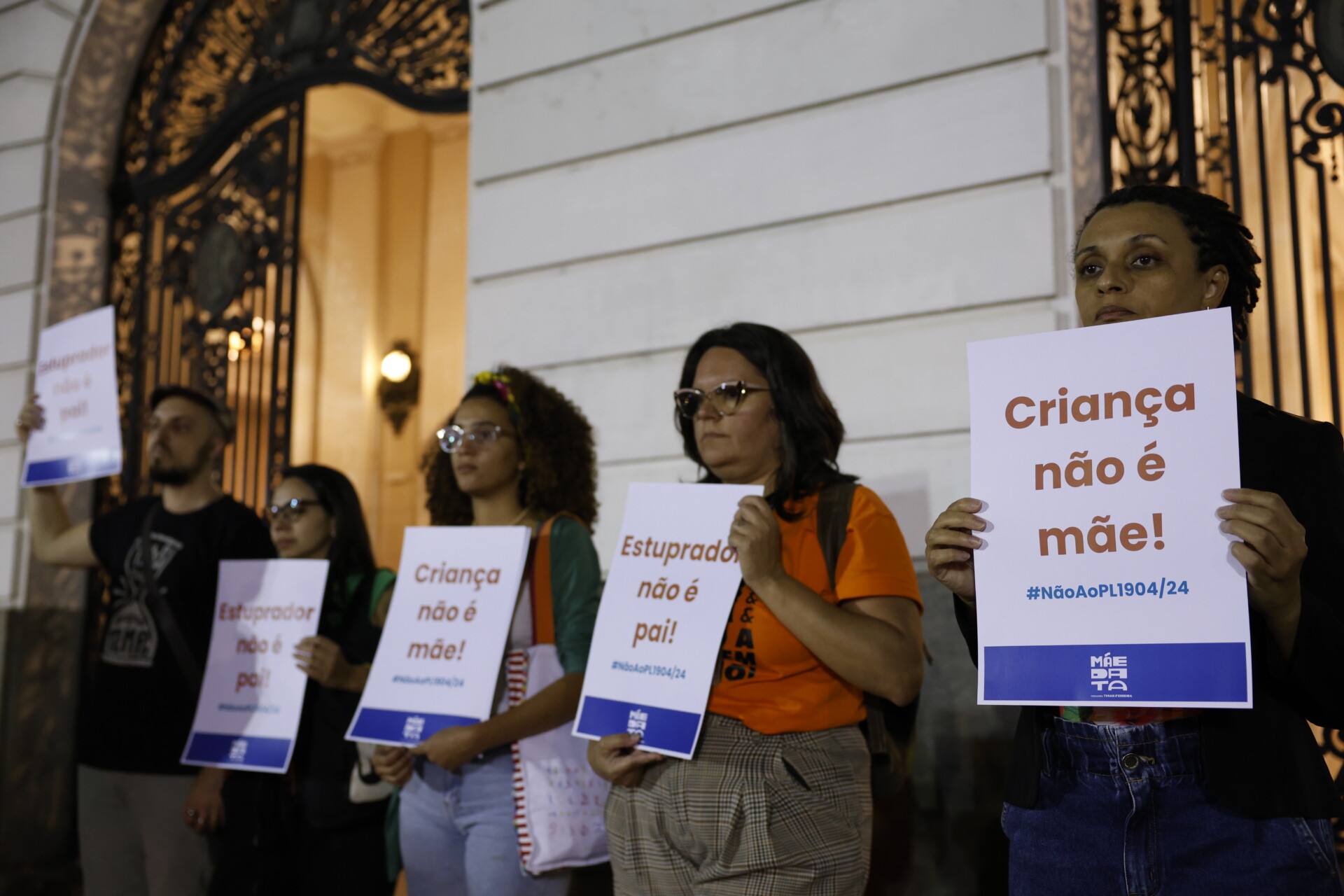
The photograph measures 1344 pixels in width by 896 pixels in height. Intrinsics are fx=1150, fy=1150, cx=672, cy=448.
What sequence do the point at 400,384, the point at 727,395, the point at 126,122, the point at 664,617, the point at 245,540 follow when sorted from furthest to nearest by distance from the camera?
the point at 400,384
the point at 126,122
the point at 245,540
the point at 727,395
the point at 664,617

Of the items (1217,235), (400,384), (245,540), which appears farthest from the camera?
(400,384)

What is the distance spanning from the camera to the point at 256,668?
3566 millimetres

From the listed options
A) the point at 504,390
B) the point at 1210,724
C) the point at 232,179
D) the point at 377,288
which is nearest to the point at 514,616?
the point at 504,390

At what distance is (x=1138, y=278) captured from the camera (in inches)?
74.0

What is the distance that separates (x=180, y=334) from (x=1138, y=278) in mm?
6237

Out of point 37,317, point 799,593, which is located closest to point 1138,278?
point 799,593

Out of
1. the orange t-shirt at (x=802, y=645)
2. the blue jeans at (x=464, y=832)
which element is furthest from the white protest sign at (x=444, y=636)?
the orange t-shirt at (x=802, y=645)

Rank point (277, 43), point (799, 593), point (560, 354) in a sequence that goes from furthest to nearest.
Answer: point (277, 43) < point (560, 354) < point (799, 593)

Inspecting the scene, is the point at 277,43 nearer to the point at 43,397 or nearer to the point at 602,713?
the point at 43,397

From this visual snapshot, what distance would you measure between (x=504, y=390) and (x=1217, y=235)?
78.9 inches

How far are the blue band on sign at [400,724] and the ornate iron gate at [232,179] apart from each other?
3.51m

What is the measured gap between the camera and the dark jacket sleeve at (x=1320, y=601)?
1.58 metres

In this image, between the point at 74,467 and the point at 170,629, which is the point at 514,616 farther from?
the point at 74,467

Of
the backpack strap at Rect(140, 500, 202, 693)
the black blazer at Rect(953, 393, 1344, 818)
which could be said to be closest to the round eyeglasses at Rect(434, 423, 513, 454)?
the backpack strap at Rect(140, 500, 202, 693)
